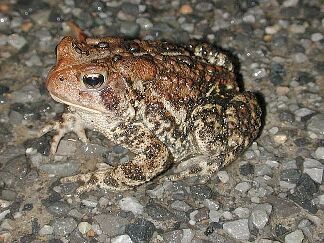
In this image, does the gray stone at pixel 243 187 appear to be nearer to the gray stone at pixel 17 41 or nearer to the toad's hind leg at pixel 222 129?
the toad's hind leg at pixel 222 129

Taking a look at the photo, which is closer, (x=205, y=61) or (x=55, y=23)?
(x=205, y=61)

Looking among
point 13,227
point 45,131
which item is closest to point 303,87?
point 45,131

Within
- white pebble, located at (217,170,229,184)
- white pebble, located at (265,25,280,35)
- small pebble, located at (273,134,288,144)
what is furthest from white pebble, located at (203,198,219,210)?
white pebble, located at (265,25,280,35)

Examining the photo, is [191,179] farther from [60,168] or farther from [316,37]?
[316,37]

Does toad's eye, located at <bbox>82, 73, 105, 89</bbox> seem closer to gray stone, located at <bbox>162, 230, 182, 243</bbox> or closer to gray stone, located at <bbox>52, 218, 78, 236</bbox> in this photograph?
gray stone, located at <bbox>52, 218, 78, 236</bbox>

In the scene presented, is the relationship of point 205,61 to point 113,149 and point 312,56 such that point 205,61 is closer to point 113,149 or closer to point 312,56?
point 113,149

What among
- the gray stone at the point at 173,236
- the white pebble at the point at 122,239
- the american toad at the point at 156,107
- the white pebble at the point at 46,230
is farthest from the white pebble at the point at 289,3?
the white pebble at the point at 46,230
